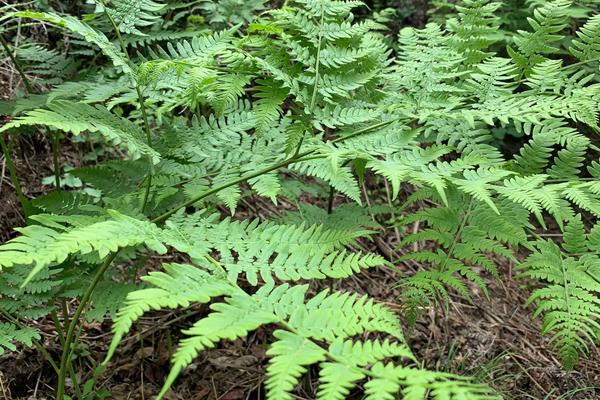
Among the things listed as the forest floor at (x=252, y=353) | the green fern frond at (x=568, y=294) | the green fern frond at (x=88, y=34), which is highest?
the green fern frond at (x=88, y=34)

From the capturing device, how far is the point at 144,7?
87.0 inches

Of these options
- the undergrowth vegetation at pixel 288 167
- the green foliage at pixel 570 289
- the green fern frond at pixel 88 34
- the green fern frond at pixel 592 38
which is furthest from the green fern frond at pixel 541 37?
the green fern frond at pixel 88 34

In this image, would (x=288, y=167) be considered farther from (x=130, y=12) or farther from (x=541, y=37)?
(x=541, y=37)

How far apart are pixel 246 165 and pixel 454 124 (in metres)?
1.02

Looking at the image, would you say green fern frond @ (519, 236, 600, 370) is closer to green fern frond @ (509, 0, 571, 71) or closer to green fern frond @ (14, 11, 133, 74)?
green fern frond @ (509, 0, 571, 71)

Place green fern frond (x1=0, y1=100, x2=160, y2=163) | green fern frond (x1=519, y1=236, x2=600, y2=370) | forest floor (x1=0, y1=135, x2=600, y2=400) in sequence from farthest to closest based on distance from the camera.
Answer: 1. forest floor (x1=0, y1=135, x2=600, y2=400)
2. green fern frond (x1=519, y1=236, x2=600, y2=370)
3. green fern frond (x1=0, y1=100, x2=160, y2=163)

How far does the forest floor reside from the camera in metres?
2.55

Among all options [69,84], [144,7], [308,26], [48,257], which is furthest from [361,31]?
[48,257]

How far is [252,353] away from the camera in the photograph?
2908 millimetres

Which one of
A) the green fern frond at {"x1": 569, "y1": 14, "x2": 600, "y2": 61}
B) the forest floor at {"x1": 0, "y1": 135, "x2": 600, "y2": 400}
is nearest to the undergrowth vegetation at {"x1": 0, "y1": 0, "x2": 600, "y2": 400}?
the green fern frond at {"x1": 569, "y1": 14, "x2": 600, "y2": 61}

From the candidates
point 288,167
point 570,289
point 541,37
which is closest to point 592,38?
point 541,37

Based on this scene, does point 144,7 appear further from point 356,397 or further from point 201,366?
point 356,397

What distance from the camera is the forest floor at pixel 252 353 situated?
2553mm

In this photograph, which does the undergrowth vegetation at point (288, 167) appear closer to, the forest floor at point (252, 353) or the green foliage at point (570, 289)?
the green foliage at point (570, 289)
